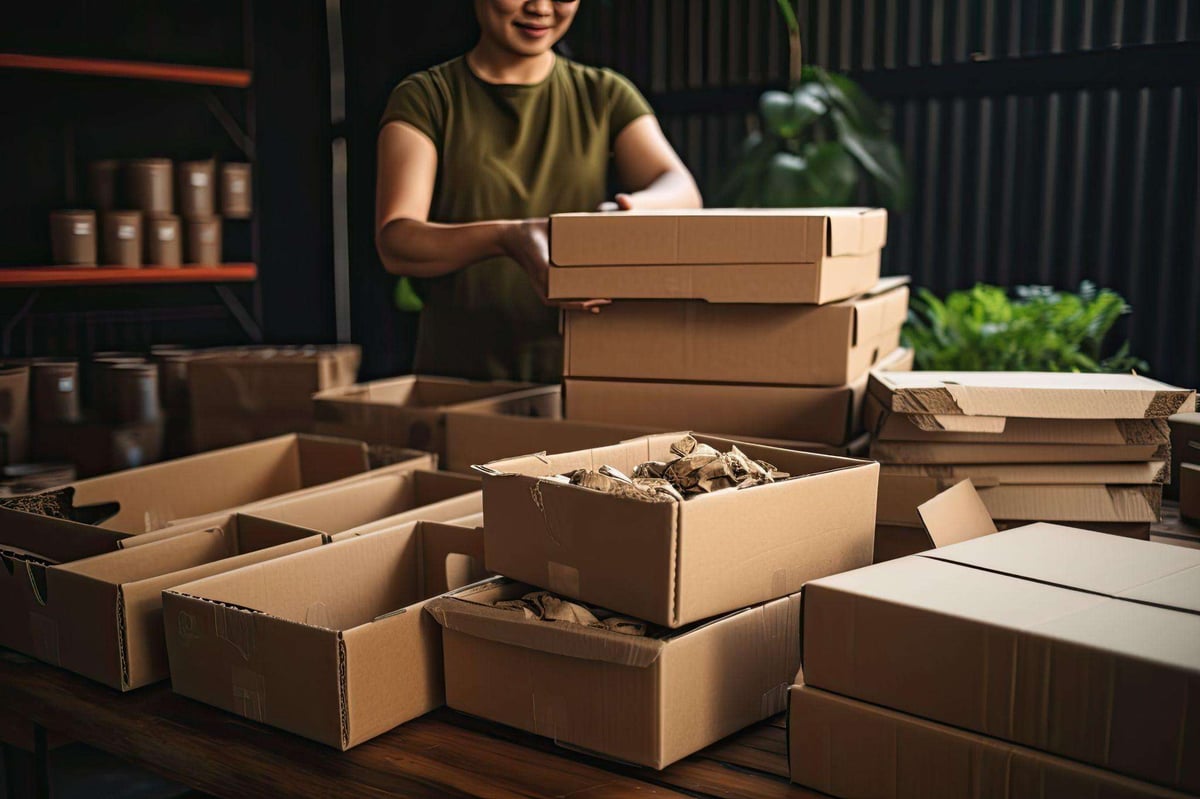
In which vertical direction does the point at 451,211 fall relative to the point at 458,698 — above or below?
above

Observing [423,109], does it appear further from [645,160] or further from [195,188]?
[195,188]

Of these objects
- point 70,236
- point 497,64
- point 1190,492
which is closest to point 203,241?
point 70,236

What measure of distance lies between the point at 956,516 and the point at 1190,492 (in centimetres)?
70

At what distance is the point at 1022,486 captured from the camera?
142 cm

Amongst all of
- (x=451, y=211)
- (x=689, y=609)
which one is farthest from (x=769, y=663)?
(x=451, y=211)

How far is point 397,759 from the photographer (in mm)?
1047

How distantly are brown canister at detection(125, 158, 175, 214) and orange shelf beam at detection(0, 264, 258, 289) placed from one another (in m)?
0.18

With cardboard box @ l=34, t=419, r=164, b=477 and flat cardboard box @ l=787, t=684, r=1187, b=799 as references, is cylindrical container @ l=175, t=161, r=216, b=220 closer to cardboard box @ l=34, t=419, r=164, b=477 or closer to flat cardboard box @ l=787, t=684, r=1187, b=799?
cardboard box @ l=34, t=419, r=164, b=477

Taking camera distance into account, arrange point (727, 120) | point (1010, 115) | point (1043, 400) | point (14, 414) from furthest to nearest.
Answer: point (727, 120)
point (1010, 115)
point (14, 414)
point (1043, 400)

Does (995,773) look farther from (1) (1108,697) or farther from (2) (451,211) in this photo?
(2) (451,211)

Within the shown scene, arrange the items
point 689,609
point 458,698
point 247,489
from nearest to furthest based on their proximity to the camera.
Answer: point 689,609 → point 458,698 → point 247,489

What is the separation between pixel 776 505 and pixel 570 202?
1407 millimetres

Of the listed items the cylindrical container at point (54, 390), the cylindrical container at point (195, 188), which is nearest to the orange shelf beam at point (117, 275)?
the cylindrical container at point (195, 188)

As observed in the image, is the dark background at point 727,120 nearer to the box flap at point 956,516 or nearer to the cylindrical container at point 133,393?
the cylindrical container at point 133,393
